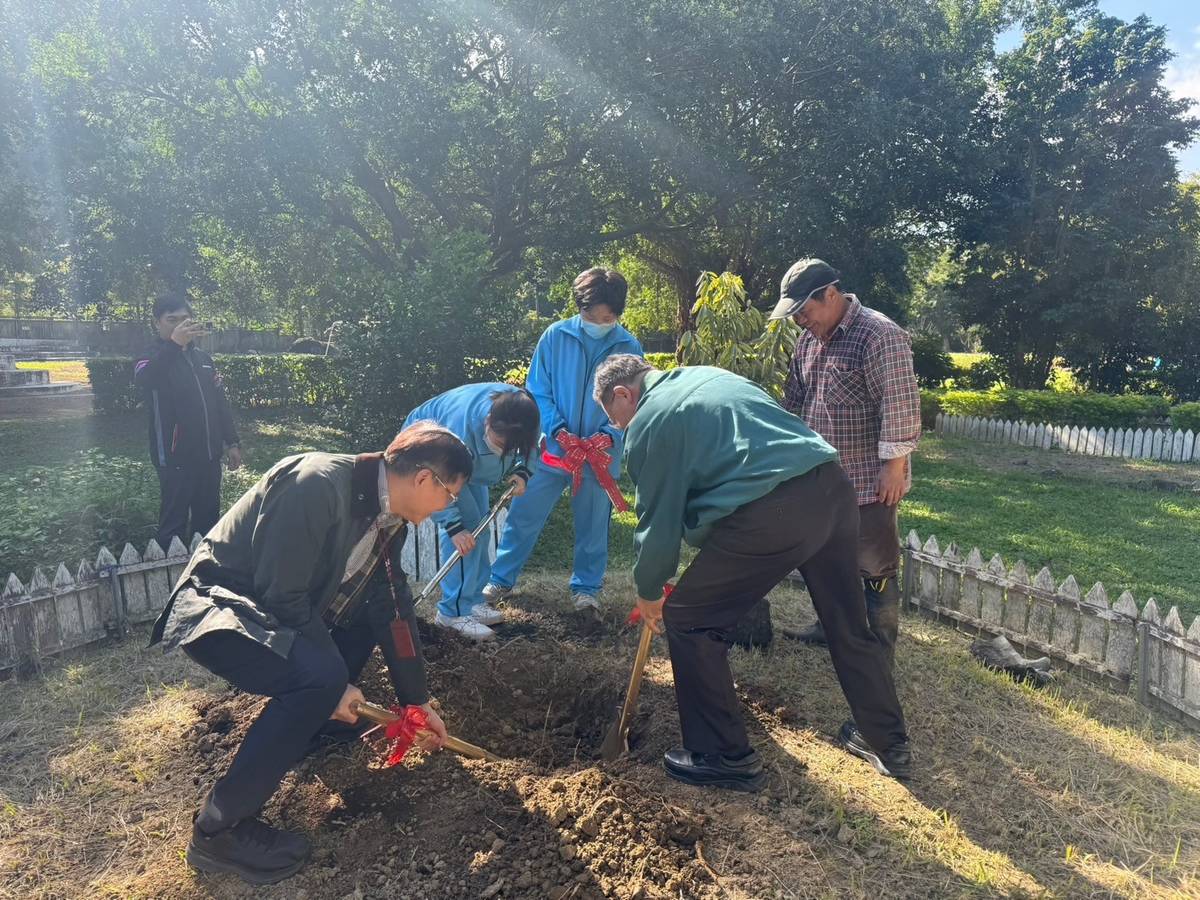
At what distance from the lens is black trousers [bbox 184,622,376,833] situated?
232cm

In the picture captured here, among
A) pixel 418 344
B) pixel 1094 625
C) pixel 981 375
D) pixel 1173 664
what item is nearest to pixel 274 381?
pixel 418 344

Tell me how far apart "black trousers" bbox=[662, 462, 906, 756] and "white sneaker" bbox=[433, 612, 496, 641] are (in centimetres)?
159

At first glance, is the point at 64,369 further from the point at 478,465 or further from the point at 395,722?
the point at 395,722

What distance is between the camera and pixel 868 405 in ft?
11.2

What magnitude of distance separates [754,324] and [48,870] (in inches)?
194

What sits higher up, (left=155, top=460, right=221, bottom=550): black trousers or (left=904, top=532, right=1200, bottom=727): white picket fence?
(left=155, top=460, right=221, bottom=550): black trousers

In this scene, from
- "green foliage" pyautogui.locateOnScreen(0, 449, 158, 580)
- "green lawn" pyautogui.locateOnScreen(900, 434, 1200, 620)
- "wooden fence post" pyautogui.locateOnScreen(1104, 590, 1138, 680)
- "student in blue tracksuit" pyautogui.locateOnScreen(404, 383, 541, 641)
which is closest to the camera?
"student in blue tracksuit" pyautogui.locateOnScreen(404, 383, 541, 641)

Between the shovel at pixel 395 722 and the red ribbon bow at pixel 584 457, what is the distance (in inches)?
65.6

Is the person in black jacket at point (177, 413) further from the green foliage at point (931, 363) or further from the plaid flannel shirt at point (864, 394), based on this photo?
the green foliage at point (931, 363)

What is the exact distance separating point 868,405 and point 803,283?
0.61 meters

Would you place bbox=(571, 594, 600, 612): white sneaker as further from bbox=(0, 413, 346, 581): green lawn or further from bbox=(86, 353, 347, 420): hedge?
bbox=(86, 353, 347, 420): hedge

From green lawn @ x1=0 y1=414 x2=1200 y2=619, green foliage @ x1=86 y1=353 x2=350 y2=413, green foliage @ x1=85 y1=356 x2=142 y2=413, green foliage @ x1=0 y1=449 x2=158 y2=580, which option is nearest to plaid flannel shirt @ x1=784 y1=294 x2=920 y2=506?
green lawn @ x1=0 y1=414 x2=1200 y2=619

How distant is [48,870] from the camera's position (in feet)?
8.43

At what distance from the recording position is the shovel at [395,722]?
8.27 feet
